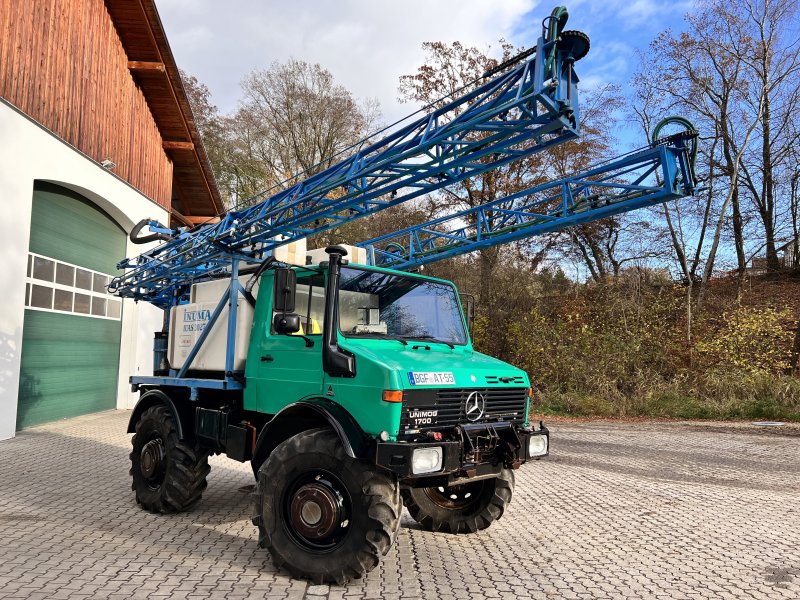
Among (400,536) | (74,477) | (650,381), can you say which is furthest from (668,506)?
(650,381)

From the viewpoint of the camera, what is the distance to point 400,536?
5430mm

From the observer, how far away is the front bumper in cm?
394

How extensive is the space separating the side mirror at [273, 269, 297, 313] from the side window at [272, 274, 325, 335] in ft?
1.12

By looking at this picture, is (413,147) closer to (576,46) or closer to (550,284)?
(576,46)

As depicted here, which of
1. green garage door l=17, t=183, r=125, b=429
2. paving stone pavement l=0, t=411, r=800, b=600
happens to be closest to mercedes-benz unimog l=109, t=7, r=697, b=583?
paving stone pavement l=0, t=411, r=800, b=600

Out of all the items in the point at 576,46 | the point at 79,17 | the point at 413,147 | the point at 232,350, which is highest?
the point at 79,17

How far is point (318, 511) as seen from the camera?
421 cm

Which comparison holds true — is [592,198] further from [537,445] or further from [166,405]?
[166,405]

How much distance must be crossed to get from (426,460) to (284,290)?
5.33 feet

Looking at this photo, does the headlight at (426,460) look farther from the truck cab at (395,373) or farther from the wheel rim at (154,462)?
the wheel rim at (154,462)

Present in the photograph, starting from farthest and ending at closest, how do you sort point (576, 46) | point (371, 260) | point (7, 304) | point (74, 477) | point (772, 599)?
point (7, 304), point (74, 477), point (371, 260), point (576, 46), point (772, 599)

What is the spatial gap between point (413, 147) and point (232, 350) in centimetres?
247

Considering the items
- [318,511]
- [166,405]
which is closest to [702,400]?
[166,405]

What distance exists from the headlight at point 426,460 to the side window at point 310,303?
4.42 ft
